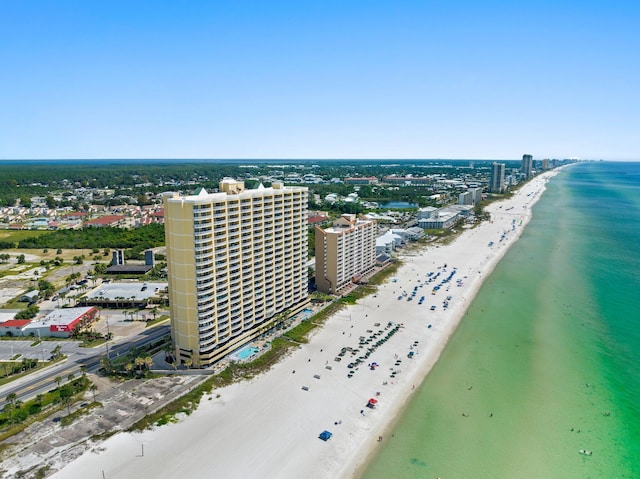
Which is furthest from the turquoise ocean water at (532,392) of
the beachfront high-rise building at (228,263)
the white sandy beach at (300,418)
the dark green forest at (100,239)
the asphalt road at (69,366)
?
the dark green forest at (100,239)

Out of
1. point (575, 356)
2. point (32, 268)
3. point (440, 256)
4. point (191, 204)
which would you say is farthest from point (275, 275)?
point (32, 268)

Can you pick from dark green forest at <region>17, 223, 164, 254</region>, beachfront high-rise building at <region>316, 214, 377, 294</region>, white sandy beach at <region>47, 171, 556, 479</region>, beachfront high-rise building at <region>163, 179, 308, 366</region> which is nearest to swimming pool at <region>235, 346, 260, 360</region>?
beachfront high-rise building at <region>163, 179, 308, 366</region>

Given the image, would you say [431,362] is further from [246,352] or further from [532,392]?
[246,352]

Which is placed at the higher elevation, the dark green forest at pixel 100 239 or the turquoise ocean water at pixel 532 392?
the dark green forest at pixel 100 239

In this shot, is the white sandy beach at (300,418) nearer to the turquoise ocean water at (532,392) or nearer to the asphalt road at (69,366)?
the turquoise ocean water at (532,392)

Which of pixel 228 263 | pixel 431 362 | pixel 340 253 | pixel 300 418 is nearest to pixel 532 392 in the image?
pixel 431 362
